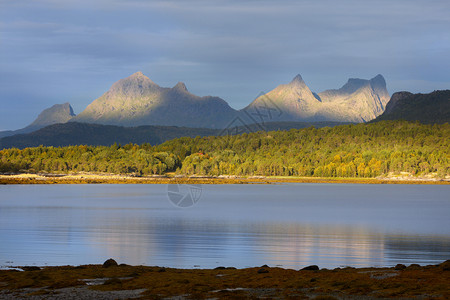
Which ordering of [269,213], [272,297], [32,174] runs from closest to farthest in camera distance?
[272,297]
[269,213]
[32,174]

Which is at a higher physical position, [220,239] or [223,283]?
[223,283]

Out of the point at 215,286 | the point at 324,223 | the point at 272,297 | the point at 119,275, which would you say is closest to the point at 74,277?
the point at 119,275

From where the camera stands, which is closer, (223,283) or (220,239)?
(223,283)

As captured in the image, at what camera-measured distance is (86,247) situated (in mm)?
34281

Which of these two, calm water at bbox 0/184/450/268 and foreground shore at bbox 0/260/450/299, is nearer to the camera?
foreground shore at bbox 0/260/450/299

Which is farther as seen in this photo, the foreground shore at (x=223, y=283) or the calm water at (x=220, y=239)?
the calm water at (x=220, y=239)

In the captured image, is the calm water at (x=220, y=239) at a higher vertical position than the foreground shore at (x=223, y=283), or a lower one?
lower

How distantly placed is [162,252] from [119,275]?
33.1 ft

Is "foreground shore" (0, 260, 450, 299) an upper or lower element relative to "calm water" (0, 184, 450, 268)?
upper

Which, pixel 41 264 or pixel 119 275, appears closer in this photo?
pixel 119 275

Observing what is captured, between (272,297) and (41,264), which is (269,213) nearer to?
(41,264)

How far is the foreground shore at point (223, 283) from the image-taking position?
61.2 feet

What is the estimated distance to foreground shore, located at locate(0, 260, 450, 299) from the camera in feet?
61.2

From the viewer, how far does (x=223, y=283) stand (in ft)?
68.8
